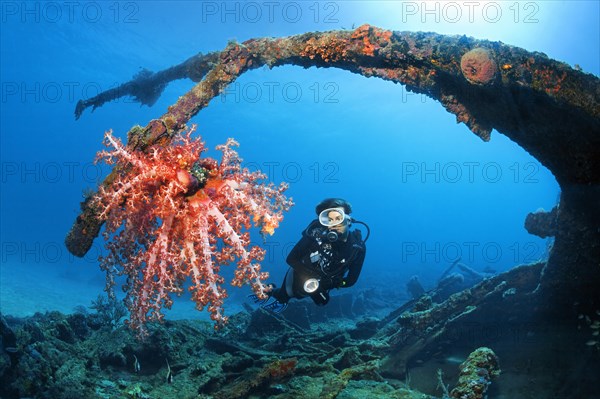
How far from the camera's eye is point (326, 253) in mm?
5535

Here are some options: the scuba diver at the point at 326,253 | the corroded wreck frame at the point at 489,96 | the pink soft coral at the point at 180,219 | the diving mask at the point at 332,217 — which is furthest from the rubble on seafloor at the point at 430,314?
the diving mask at the point at 332,217

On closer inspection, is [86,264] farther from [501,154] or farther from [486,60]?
[501,154]

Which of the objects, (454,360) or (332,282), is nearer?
(332,282)

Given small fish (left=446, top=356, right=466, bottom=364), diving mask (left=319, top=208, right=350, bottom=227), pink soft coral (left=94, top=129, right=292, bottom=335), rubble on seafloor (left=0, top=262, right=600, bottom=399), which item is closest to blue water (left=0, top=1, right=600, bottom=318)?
pink soft coral (left=94, top=129, right=292, bottom=335)

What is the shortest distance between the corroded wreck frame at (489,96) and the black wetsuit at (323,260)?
2573 millimetres

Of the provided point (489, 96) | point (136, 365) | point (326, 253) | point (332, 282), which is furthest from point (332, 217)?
point (136, 365)

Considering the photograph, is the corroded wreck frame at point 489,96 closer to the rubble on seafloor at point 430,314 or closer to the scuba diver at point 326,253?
the rubble on seafloor at point 430,314

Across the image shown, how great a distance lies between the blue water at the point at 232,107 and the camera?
32.1 metres

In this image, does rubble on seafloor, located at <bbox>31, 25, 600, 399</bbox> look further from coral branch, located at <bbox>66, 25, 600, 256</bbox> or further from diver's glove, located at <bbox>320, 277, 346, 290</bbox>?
diver's glove, located at <bbox>320, 277, 346, 290</bbox>

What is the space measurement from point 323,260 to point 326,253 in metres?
0.13

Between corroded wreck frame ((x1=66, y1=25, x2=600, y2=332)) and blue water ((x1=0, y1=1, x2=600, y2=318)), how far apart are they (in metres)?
1.76

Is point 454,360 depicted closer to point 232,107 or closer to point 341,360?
point 341,360

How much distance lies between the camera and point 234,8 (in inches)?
1283

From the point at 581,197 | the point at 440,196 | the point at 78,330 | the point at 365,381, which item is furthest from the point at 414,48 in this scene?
the point at 440,196
